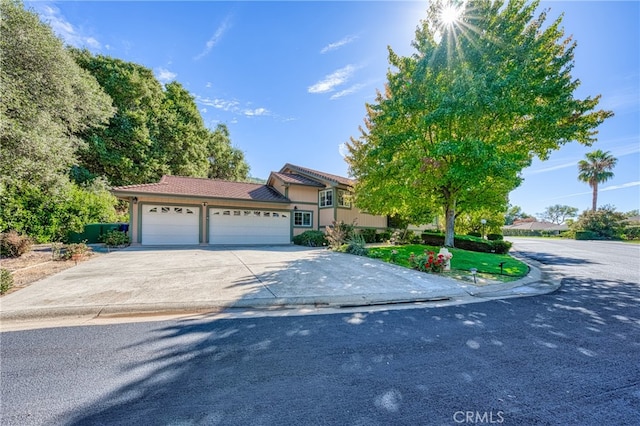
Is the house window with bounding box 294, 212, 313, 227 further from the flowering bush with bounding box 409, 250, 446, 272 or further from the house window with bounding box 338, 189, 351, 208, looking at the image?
the flowering bush with bounding box 409, 250, 446, 272

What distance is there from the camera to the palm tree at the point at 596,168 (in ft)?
130

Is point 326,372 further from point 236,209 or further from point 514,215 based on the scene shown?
point 514,215

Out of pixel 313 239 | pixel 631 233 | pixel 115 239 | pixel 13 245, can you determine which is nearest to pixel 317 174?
pixel 313 239

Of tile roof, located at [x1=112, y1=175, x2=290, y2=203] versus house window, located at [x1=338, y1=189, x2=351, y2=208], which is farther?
house window, located at [x1=338, y1=189, x2=351, y2=208]

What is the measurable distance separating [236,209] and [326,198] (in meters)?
6.26

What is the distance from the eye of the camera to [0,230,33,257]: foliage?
8.43m

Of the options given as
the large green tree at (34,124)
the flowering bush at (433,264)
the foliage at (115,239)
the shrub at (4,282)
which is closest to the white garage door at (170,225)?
the foliage at (115,239)

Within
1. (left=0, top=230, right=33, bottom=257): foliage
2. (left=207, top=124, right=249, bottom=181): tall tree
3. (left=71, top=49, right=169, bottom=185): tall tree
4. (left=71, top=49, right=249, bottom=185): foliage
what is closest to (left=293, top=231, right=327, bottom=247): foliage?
(left=0, top=230, right=33, bottom=257): foliage

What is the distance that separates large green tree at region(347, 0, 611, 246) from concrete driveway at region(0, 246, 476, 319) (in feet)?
19.7

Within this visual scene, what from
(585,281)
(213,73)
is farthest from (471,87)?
(213,73)

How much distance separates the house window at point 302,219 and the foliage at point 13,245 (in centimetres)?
1239

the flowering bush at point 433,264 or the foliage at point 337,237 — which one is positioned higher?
the foliage at point 337,237

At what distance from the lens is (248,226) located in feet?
53.4

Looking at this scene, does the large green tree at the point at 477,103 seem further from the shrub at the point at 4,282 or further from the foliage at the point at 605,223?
the foliage at the point at 605,223
